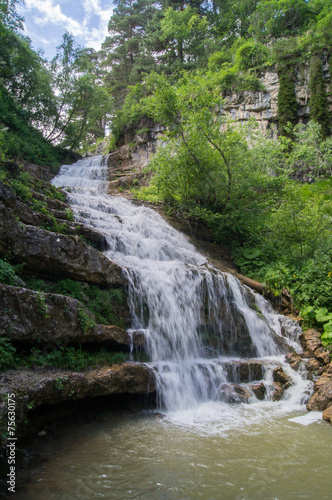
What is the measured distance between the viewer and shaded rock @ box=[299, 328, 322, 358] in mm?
8930

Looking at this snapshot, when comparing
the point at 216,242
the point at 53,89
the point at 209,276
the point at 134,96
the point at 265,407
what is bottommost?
the point at 265,407

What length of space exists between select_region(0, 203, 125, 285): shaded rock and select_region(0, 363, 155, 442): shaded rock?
2316mm

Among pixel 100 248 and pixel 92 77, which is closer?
pixel 100 248

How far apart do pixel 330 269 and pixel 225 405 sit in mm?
6830

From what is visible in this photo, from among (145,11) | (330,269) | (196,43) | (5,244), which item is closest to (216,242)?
(330,269)

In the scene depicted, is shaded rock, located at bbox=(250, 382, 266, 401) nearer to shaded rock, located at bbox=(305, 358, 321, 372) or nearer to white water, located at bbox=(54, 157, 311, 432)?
white water, located at bbox=(54, 157, 311, 432)

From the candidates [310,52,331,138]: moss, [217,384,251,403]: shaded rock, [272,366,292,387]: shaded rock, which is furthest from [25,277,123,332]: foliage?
[310,52,331,138]: moss

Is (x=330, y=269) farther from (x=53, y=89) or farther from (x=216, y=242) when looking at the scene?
(x=53, y=89)

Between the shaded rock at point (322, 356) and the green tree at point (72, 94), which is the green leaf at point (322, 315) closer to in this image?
the shaded rock at point (322, 356)

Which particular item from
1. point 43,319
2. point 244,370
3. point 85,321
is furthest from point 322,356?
point 43,319

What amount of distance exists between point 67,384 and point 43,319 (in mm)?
1170

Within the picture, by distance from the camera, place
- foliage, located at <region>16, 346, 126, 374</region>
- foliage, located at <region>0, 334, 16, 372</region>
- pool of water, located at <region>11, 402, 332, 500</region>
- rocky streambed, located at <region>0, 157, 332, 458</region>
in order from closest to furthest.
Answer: pool of water, located at <region>11, 402, 332, 500</region> → foliage, located at <region>0, 334, 16, 372</region> → rocky streambed, located at <region>0, 157, 332, 458</region> → foliage, located at <region>16, 346, 126, 374</region>

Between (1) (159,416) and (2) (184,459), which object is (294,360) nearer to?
(1) (159,416)

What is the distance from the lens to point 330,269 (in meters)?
10.7
